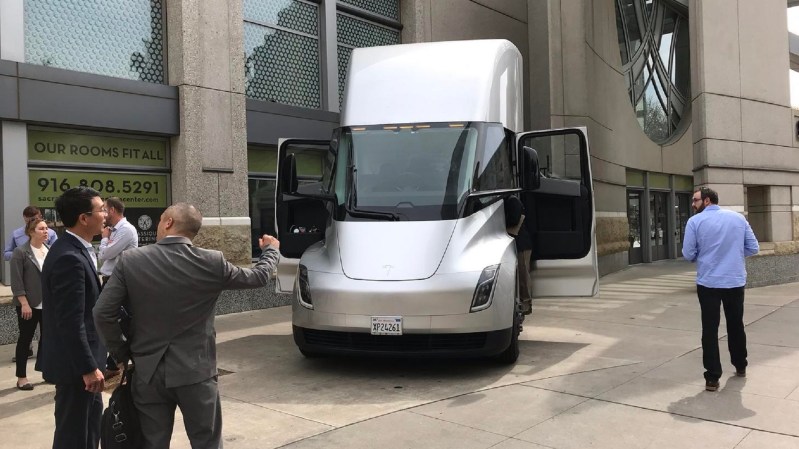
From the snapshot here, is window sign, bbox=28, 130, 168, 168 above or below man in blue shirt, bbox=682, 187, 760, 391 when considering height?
above

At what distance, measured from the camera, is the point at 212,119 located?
10414 millimetres

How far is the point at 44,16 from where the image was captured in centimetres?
880

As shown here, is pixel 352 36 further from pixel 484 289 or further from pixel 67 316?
pixel 67 316

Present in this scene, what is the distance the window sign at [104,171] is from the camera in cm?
866

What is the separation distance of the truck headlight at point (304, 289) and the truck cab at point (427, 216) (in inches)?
0.4

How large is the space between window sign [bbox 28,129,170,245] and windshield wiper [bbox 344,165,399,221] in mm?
4345

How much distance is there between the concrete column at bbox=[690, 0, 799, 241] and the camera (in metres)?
13.2

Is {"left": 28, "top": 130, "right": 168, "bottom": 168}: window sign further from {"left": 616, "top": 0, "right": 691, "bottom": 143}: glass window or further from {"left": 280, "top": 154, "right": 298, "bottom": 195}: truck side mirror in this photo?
{"left": 616, "top": 0, "right": 691, "bottom": 143}: glass window

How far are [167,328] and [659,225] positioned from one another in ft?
70.2

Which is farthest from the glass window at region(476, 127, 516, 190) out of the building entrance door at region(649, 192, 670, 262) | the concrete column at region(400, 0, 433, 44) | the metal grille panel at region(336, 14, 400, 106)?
the building entrance door at region(649, 192, 670, 262)

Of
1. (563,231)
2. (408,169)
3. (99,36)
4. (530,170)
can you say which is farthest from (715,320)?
(99,36)

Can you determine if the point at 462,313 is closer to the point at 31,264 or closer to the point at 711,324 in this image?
the point at 711,324

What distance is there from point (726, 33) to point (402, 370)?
11.1 m

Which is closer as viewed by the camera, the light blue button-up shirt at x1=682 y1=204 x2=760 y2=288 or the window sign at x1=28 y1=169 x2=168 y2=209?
the light blue button-up shirt at x1=682 y1=204 x2=760 y2=288
